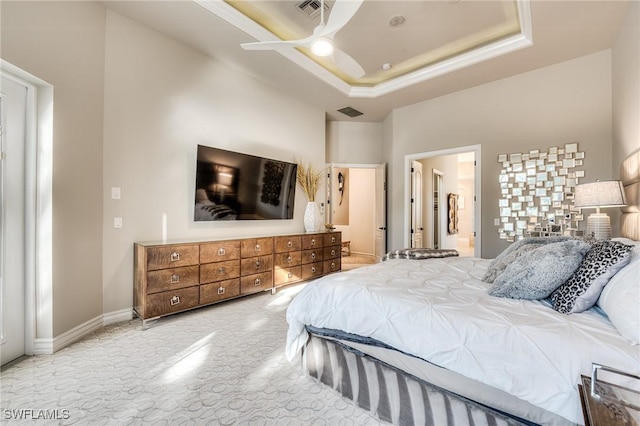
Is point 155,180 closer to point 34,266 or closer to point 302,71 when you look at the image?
point 34,266

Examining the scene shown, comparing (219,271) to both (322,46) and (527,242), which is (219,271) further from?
(527,242)

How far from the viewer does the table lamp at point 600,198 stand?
2.18m

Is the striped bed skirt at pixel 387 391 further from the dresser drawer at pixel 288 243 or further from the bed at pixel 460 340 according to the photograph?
the dresser drawer at pixel 288 243

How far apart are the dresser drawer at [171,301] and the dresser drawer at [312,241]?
5.48 ft

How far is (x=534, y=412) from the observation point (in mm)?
1077

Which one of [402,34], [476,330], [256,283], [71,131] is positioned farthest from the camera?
[256,283]

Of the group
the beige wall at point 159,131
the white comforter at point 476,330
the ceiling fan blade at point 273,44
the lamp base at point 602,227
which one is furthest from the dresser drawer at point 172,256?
the lamp base at point 602,227

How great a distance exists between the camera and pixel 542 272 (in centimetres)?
140

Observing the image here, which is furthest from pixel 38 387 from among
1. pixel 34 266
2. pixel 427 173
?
pixel 427 173

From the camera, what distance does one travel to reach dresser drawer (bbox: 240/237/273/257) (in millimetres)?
3311

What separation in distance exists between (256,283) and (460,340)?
2.68 meters

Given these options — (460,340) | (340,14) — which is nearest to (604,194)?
(460,340)

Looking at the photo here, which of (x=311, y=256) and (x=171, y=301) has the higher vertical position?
(x=311, y=256)

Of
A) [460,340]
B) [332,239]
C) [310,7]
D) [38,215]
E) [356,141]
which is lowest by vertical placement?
[460,340]
